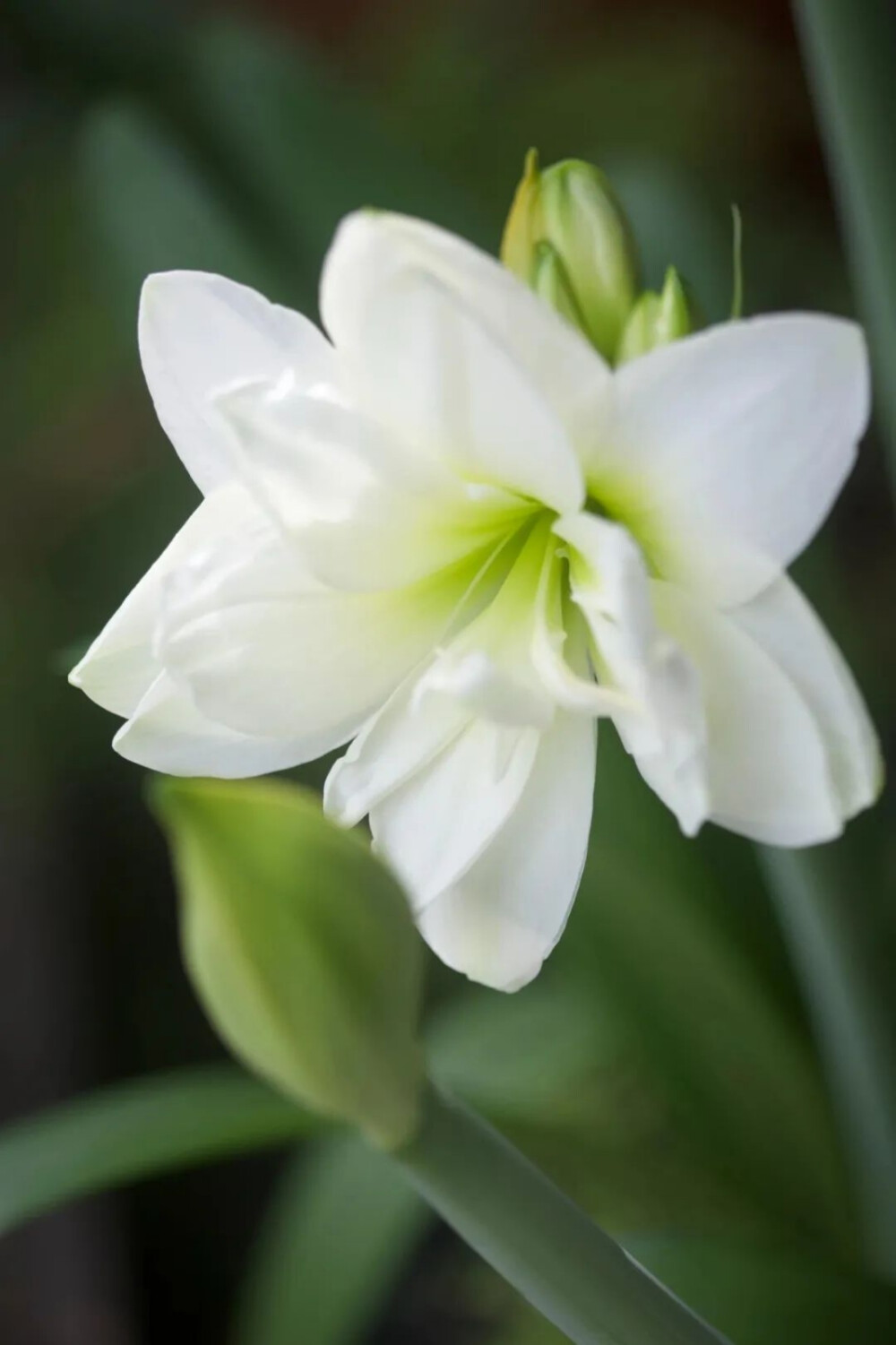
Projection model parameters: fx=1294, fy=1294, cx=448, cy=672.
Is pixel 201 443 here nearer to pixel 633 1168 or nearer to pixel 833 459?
pixel 833 459

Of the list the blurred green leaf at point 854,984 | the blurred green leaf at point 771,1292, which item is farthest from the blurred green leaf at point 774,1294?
the blurred green leaf at point 854,984

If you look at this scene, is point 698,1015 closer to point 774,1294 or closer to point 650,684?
point 774,1294

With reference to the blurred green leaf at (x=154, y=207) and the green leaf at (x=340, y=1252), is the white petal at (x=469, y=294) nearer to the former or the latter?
the blurred green leaf at (x=154, y=207)

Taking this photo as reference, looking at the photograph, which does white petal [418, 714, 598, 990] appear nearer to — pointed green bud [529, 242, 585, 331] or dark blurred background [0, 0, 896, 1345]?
pointed green bud [529, 242, 585, 331]

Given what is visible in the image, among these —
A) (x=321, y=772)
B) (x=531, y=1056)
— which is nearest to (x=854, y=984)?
(x=531, y=1056)

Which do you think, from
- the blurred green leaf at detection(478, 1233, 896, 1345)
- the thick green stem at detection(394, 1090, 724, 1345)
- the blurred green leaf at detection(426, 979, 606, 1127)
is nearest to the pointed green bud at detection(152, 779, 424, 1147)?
the thick green stem at detection(394, 1090, 724, 1345)

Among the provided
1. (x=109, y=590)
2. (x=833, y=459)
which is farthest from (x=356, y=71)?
(x=833, y=459)
